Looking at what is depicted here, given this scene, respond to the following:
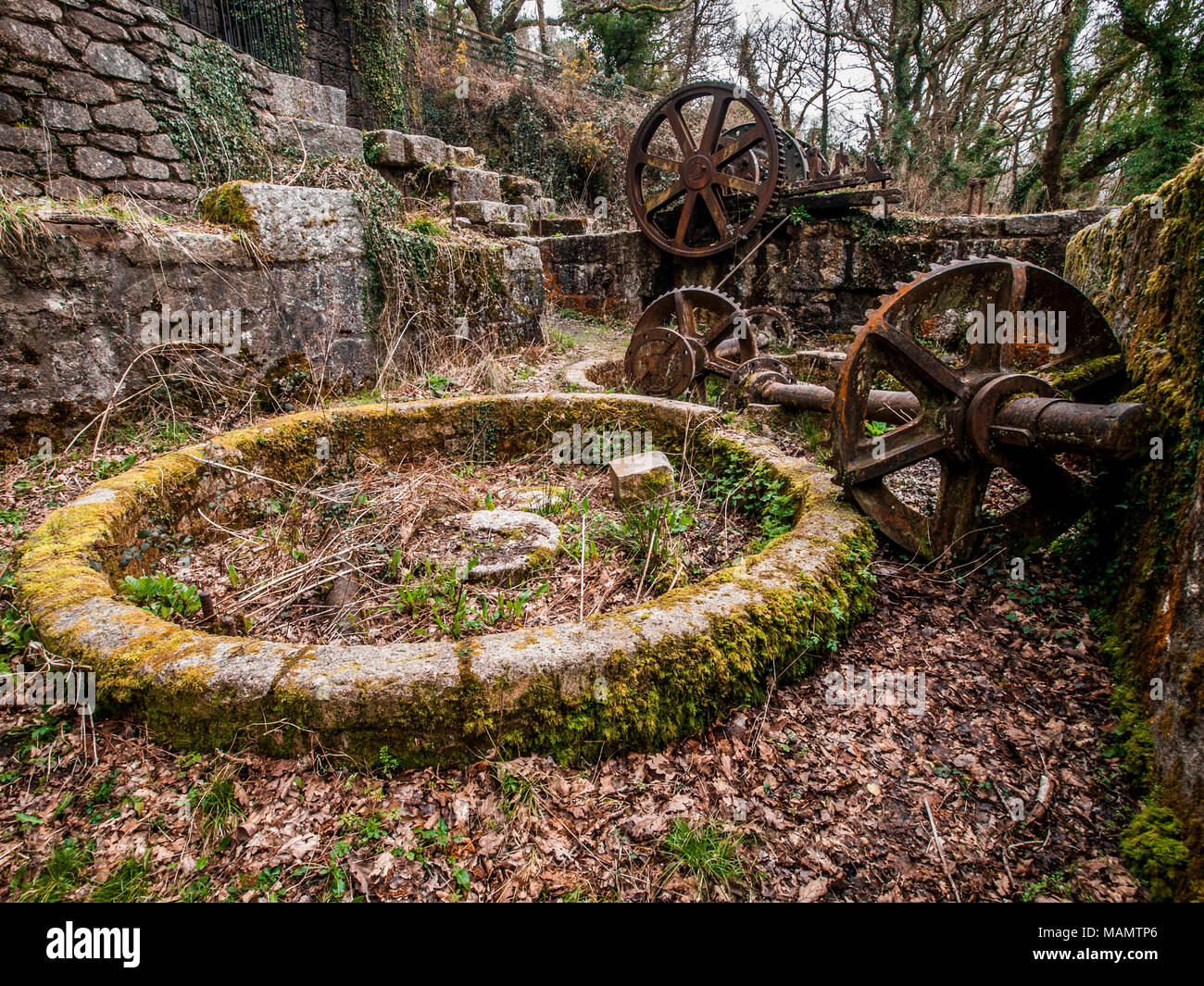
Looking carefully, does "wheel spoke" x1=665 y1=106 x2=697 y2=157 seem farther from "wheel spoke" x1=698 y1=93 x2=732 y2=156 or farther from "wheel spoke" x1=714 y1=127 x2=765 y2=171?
"wheel spoke" x1=714 y1=127 x2=765 y2=171

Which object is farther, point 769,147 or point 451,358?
point 769,147

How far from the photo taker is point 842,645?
2400mm

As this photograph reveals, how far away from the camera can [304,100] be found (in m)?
8.05

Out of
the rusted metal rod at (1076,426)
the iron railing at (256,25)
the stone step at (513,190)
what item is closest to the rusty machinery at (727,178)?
the stone step at (513,190)

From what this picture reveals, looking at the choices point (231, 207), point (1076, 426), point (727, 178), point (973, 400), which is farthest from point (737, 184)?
point (1076, 426)

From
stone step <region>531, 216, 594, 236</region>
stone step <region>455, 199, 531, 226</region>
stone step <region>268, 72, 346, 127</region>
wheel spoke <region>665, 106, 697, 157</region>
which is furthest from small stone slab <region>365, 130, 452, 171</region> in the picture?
wheel spoke <region>665, 106, 697, 157</region>

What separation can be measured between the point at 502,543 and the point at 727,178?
279 inches

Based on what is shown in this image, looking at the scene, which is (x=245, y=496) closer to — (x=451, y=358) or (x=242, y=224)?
(x=242, y=224)

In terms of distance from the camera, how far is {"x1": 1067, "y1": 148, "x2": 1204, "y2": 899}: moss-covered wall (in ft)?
4.99

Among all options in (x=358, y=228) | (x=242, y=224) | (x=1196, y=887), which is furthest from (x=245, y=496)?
(x=1196, y=887)

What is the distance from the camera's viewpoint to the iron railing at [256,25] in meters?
8.16

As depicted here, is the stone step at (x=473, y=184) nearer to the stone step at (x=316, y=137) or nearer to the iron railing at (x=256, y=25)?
the stone step at (x=316, y=137)

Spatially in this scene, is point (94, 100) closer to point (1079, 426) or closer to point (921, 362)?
point (921, 362)

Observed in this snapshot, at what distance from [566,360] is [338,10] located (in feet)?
29.9
